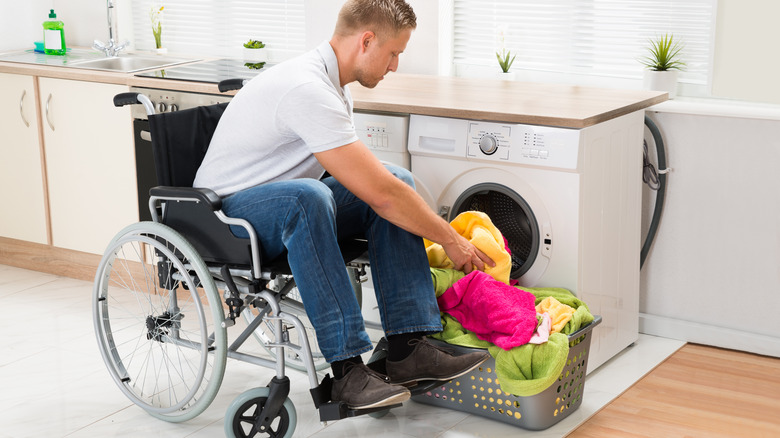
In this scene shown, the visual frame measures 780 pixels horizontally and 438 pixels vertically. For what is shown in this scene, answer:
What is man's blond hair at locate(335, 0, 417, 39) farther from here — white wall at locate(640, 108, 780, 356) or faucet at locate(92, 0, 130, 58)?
faucet at locate(92, 0, 130, 58)

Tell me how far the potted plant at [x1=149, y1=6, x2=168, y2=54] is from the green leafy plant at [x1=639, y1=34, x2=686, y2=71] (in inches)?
82.7

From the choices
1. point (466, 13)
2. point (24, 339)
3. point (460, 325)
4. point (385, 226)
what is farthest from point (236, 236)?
point (466, 13)

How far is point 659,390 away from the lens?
2.63 meters

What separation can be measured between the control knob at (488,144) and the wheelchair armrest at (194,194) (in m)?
0.78

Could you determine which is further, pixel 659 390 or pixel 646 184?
pixel 646 184

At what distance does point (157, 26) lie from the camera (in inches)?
161

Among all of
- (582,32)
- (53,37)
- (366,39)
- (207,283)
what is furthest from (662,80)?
(53,37)

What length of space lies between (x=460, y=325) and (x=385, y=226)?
361mm

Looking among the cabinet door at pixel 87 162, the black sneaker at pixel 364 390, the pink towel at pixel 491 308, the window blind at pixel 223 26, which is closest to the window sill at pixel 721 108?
the pink towel at pixel 491 308

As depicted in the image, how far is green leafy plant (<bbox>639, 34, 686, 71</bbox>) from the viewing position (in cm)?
296

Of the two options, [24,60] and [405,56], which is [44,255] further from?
[405,56]

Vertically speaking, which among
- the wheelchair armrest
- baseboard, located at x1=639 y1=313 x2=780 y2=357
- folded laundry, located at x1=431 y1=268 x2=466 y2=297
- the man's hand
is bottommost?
baseboard, located at x1=639 y1=313 x2=780 y2=357

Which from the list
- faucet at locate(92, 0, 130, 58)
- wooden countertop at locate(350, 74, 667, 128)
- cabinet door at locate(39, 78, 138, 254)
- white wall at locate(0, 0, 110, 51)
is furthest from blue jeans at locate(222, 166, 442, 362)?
white wall at locate(0, 0, 110, 51)

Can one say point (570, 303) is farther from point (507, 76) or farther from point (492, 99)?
point (507, 76)
